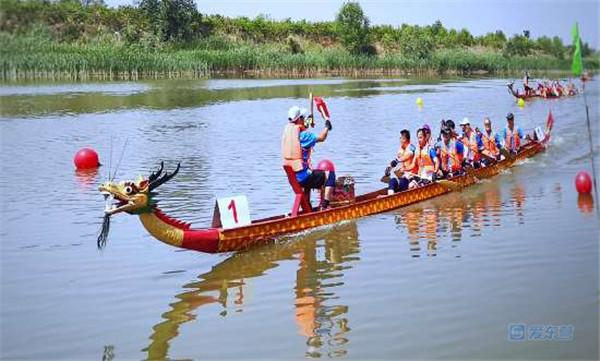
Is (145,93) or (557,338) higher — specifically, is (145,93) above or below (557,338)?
above

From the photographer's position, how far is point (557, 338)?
711 cm

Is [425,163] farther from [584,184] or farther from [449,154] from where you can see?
[584,184]

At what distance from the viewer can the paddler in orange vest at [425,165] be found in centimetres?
1432

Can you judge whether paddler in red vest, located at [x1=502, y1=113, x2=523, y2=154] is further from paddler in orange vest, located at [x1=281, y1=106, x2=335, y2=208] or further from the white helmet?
the white helmet

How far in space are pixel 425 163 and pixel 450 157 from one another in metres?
1.33

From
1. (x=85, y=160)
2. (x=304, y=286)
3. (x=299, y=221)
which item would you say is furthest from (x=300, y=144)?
(x=85, y=160)

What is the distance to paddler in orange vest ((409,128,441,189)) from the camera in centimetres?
1432

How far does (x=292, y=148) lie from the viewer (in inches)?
441

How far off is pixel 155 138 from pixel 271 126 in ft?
16.8

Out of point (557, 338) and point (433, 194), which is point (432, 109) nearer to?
point (433, 194)

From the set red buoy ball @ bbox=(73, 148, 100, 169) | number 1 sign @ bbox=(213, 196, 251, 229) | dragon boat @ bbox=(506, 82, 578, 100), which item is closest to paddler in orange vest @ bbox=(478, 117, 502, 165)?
number 1 sign @ bbox=(213, 196, 251, 229)

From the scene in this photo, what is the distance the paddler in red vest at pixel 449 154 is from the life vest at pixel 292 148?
4.62 metres

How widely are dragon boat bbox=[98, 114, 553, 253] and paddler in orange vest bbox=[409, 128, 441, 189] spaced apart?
0.19 m

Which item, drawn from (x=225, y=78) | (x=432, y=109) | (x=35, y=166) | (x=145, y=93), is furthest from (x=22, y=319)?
(x=225, y=78)
